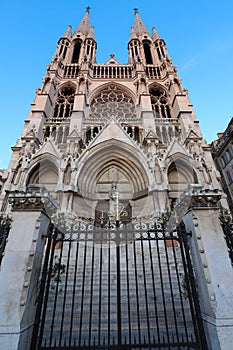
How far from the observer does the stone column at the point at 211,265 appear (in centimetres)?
286

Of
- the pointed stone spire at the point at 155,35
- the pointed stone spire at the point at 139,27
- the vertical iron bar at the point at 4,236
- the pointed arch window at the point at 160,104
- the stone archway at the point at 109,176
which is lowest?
the vertical iron bar at the point at 4,236

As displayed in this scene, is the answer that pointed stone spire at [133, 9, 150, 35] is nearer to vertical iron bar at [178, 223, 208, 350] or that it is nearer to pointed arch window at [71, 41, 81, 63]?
pointed arch window at [71, 41, 81, 63]

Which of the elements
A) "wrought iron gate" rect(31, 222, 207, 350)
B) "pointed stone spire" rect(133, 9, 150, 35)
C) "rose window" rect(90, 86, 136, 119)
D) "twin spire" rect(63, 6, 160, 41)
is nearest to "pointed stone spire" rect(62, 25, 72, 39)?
"twin spire" rect(63, 6, 160, 41)

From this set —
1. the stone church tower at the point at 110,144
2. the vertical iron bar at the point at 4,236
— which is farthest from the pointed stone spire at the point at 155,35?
the vertical iron bar at the point at 4,236

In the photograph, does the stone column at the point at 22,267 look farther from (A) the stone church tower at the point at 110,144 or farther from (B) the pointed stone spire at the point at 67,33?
(B) the pointed stone spire at the point at 67,33

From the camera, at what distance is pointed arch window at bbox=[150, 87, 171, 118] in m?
21.3

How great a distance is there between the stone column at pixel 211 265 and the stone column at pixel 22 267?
2.90 meters

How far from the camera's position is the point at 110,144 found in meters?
15.8

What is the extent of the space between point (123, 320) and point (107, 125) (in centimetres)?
1488

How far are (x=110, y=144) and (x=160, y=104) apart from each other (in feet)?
33.1

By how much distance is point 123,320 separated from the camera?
170 inches

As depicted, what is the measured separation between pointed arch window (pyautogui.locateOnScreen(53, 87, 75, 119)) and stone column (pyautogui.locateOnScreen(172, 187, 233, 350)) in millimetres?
19503

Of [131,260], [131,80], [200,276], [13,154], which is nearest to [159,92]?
[131,80]

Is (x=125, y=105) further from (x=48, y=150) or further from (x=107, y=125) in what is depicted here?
(x=48, y=150)
